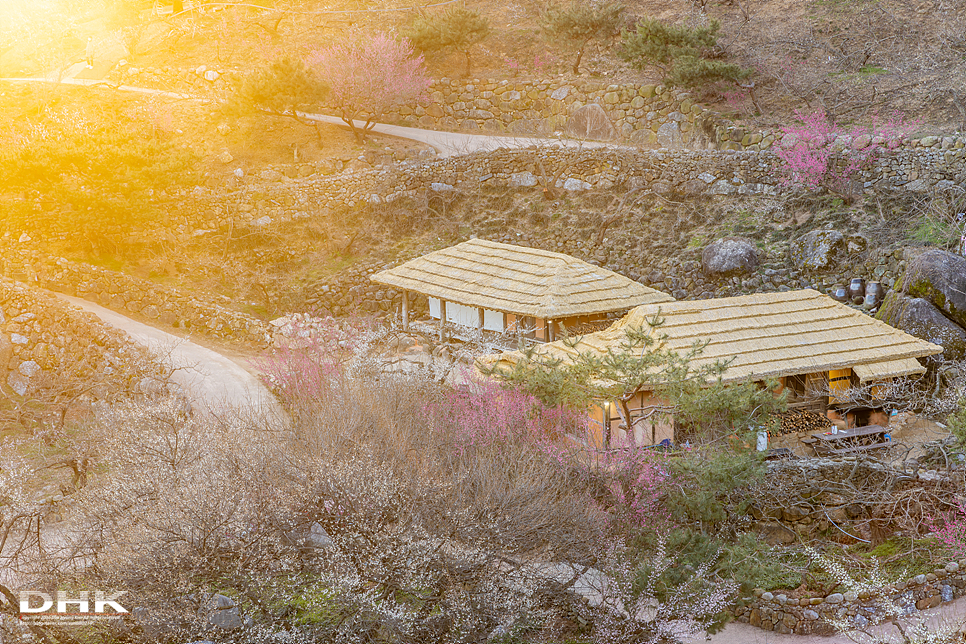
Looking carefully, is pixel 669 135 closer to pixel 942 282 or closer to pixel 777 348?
pixel 942 282

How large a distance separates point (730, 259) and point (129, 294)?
19.5m

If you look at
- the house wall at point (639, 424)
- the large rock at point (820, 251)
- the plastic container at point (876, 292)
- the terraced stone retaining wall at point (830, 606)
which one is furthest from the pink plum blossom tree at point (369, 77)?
the terraced stone retaining wall at point (830, 606)

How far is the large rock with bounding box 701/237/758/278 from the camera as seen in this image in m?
26.6

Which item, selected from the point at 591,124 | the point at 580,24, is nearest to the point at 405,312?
the point at 591,124

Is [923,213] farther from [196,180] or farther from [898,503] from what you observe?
[196,180]

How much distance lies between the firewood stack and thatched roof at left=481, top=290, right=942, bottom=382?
1.36 metres

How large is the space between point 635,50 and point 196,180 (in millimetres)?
18137

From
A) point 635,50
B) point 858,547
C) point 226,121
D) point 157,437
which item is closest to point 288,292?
point 226,121

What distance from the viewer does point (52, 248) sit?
97.0 feet

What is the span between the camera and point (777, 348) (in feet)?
63.7

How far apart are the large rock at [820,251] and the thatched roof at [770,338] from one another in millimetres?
5141

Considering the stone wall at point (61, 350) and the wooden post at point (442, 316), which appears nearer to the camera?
the stone wall at point (61, 350)

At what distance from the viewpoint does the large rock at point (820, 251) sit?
85.0 ft

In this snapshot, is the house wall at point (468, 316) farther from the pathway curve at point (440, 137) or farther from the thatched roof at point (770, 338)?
the pathway curve at point (440, 137)
